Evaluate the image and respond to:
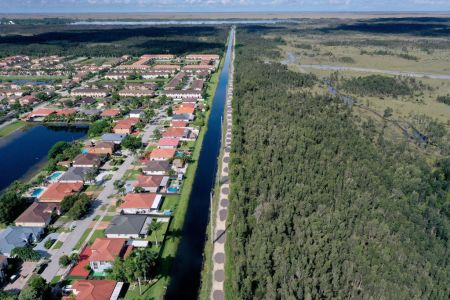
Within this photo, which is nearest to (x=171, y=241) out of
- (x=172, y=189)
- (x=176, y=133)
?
(x=172, y=189)

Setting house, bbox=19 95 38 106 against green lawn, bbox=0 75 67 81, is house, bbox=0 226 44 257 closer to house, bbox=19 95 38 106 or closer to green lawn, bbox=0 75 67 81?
house, bbox=19 95 38 106

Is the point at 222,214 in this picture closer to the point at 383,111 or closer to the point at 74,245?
the point at 74,245

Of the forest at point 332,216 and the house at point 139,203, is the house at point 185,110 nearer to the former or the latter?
the forest at point 332,216

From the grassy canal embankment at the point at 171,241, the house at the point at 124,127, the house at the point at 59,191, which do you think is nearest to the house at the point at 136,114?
the house at the point at 124,127

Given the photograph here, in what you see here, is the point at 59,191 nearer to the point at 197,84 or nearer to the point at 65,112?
the point at 65,112

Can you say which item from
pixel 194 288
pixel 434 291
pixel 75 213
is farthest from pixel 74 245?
pixel 434 291

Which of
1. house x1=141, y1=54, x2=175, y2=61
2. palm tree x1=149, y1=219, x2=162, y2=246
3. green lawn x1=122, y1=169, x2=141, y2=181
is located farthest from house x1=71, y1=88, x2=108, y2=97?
palm tree x1=149, y1=219, x2=162, y2=246
